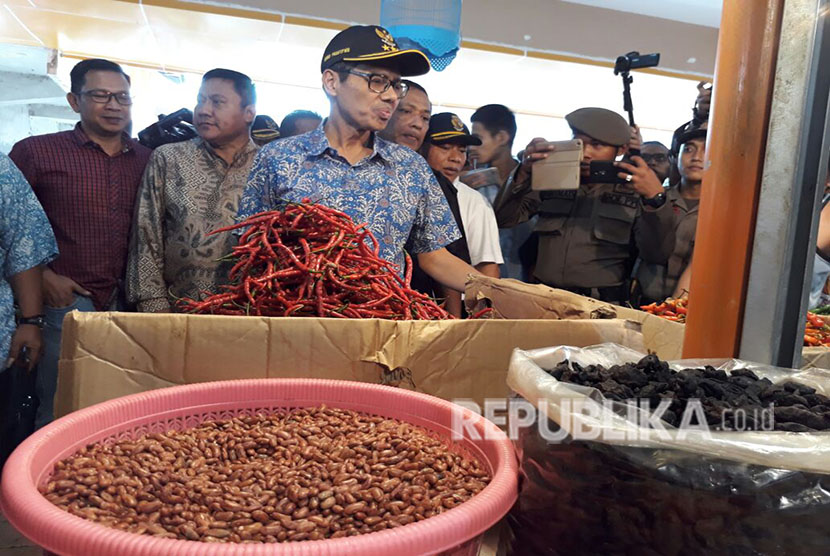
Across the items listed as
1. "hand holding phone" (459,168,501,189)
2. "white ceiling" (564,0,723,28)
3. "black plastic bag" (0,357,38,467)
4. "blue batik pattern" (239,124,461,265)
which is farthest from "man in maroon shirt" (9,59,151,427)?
"white ceiling" (564,0,723,28)

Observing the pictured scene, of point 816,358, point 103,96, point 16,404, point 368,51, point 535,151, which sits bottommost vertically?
point 16,404

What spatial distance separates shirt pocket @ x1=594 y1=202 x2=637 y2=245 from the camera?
320 cm

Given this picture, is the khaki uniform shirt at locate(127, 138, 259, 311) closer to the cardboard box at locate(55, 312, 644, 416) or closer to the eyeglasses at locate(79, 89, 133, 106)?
the eyeglasses at locate(79, 89, 133, 106)

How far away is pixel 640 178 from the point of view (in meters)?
3.05

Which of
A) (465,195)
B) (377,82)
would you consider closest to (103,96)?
(377,82)

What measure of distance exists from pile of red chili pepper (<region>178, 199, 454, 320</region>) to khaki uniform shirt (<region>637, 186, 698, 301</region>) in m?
1.95

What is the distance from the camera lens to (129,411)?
1.05 m

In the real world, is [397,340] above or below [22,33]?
below

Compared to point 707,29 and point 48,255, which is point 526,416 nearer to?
point 48,255

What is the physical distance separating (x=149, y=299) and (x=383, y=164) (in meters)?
1.21

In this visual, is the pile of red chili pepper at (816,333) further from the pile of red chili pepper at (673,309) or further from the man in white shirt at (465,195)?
the man in white shirt at (465,195)

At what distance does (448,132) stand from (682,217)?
4.41 ft

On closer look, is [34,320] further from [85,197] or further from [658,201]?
[658,201]

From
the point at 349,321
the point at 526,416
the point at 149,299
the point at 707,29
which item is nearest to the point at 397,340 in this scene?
the point at 349,321
